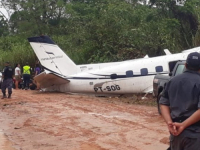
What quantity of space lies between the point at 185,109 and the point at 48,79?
1654 centimetres

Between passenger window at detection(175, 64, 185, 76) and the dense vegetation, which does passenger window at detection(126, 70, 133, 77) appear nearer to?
the dense vegetation

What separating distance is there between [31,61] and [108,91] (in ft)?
44.4

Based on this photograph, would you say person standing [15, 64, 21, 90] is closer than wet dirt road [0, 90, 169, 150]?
No

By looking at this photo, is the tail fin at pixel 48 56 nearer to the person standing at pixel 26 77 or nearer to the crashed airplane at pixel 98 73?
the crashed airplane at pixel 98 73

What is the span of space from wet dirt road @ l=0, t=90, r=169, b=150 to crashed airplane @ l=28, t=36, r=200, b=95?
2.72 metres

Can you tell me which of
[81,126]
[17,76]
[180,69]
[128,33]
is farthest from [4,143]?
[17,76]

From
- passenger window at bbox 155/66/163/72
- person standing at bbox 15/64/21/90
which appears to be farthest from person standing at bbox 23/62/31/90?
passenger window at bbox 155/66/163/72

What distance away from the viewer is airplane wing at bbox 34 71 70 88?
20156 mm

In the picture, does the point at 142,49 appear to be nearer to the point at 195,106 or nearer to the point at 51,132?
the point at 51,132

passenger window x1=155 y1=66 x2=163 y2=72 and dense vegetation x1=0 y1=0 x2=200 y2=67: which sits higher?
dense vegetation x1=0 y1=0 x2=200 y2=67

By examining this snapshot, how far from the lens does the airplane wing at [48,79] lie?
20.2 metres

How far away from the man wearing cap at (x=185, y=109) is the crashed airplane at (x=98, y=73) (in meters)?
13.3

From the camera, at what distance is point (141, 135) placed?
9.95 meters

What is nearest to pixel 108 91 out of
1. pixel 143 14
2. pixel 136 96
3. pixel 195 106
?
pixel 136 96
